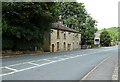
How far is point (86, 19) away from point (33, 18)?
47299mm

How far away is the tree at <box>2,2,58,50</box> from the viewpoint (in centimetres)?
4138

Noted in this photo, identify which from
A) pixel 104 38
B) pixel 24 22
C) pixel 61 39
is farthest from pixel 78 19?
pixel 104 38

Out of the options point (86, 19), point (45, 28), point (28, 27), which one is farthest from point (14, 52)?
point (86, 19)

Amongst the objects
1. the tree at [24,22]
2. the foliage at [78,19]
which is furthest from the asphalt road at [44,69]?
the foliage at [78,19]

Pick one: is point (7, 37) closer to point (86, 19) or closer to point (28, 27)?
point (28, 27)

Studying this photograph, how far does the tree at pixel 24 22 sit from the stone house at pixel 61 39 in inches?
277

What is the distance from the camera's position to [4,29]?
1540 inches

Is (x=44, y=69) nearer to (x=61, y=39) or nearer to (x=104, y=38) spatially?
(x=61, y=39)

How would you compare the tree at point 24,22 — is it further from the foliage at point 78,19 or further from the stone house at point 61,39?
the foliage at point 78,19

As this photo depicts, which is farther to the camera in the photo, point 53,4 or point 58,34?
point 58,34

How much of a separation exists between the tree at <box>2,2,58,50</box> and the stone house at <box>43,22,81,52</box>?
704cm

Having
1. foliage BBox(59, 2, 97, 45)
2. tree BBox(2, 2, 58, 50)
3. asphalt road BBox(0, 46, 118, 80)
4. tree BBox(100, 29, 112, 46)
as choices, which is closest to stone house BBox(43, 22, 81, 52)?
foliage BBox(59, 2, 97, 45)

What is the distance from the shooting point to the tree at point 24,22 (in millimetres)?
41375

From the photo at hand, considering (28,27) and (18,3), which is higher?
(18,3)
